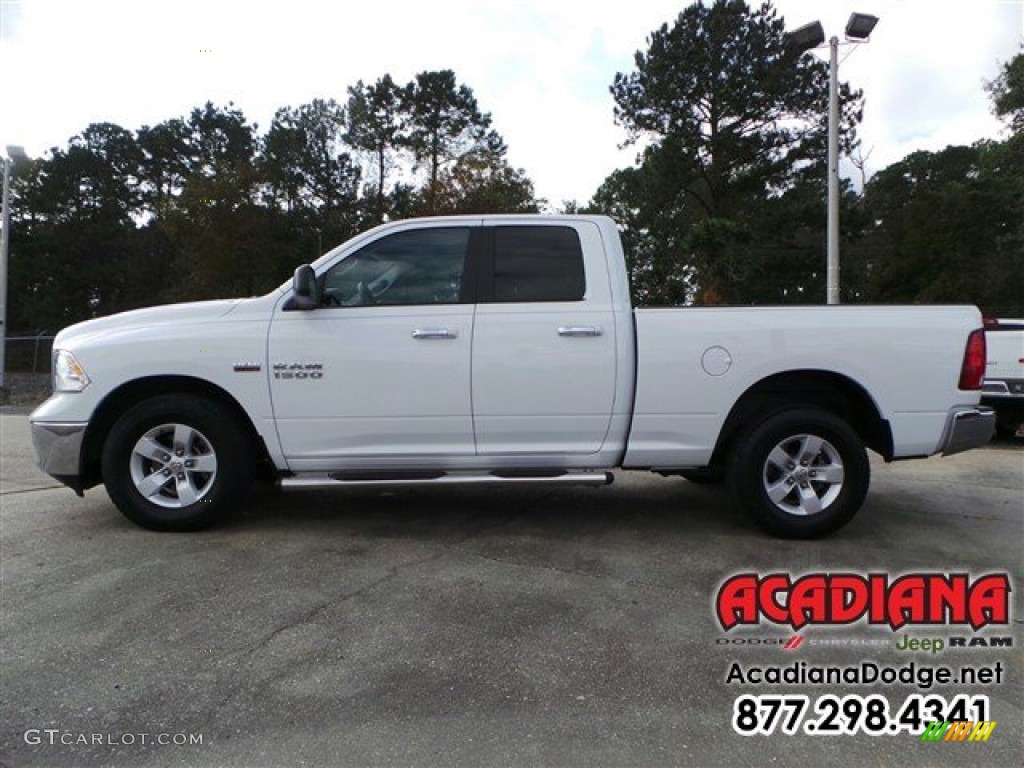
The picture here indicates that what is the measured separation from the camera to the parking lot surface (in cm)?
249

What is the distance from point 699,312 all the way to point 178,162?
2190 inches

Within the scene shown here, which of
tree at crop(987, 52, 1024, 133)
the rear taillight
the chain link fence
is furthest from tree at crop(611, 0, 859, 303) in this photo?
the rear taillight

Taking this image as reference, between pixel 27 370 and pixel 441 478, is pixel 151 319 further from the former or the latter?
pixel 27 370

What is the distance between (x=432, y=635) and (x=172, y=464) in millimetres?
2360

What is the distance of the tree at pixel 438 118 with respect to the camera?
3734cm

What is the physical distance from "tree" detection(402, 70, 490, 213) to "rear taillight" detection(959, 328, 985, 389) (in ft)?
113

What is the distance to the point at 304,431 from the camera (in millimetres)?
4625

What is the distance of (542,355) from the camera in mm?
4531

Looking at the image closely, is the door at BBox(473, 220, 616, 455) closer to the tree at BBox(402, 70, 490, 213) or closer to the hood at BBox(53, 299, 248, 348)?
the hood at BBox(53, 299, 248, 348)

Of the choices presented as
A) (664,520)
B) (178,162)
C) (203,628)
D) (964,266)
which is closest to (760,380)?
(664,520)

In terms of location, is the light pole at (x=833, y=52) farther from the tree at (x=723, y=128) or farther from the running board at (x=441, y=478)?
the tree at (x=723, y=128)

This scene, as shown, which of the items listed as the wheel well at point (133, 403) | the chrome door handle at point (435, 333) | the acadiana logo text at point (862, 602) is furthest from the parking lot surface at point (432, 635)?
the chrome door handle at point (435, 333)

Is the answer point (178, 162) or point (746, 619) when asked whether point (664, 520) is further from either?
point (178, 162)

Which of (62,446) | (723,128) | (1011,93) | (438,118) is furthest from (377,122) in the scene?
(62,446)
